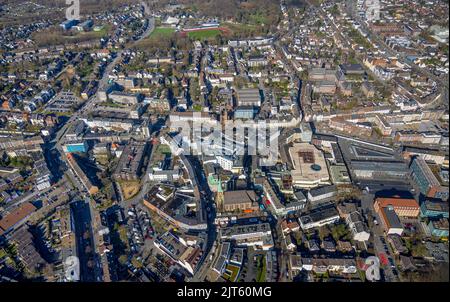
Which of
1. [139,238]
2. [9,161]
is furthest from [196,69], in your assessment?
[139,238]

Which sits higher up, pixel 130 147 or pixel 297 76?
pixel 297 76

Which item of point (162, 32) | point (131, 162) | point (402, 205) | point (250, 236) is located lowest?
point (250, 236)

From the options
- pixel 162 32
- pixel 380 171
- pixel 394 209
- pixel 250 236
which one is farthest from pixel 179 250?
pixel 162 32

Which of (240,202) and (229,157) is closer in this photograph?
(240,202)

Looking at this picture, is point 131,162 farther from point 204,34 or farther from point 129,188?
point 204,34

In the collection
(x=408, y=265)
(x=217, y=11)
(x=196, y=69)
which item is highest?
(x=217, y=11)

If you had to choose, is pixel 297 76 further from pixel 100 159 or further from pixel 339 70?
pixel 100 159

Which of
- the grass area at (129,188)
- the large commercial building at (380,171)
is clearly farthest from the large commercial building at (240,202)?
the large commercial building at (380,171)
